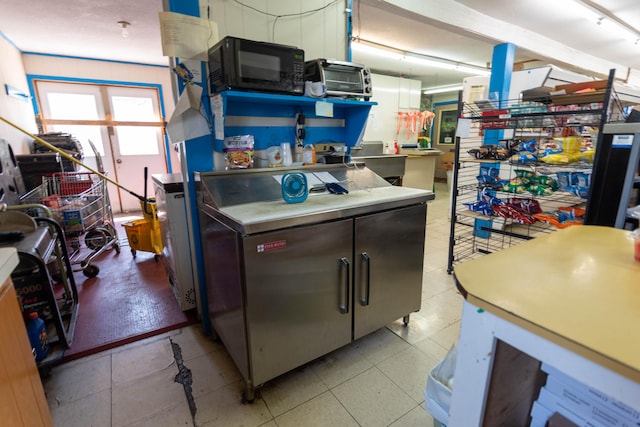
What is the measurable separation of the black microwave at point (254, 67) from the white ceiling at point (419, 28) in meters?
1.24

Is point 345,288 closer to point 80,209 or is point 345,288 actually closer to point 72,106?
point 80,209

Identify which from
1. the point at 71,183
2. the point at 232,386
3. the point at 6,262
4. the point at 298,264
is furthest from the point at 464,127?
the point at 71,183

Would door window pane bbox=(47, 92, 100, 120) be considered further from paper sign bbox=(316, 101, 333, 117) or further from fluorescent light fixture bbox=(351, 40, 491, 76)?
paper sign bbox=(316, 101, 333, 117)

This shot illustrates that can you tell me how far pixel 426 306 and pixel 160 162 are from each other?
5537mm

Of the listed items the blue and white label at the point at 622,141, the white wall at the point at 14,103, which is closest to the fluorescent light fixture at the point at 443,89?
the blue and white label at the point at 622,141

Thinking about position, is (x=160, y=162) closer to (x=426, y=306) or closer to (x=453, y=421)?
(x=426, y=306)

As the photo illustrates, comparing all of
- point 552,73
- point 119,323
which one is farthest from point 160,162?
point 552,73

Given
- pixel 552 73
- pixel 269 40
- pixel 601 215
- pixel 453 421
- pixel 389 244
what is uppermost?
pixel 269 40

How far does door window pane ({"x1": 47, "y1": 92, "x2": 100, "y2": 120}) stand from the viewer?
16.0 feet

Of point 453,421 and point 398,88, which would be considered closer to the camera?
point 453,421

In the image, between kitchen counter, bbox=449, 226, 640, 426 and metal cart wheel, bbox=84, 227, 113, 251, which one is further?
metal cart wheel, bbox=84, 227, 113, 251

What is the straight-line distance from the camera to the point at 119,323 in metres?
2.24

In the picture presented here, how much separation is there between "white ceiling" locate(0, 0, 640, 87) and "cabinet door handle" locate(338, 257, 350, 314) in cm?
222

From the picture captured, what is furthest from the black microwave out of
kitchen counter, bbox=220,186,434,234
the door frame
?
the door frame
